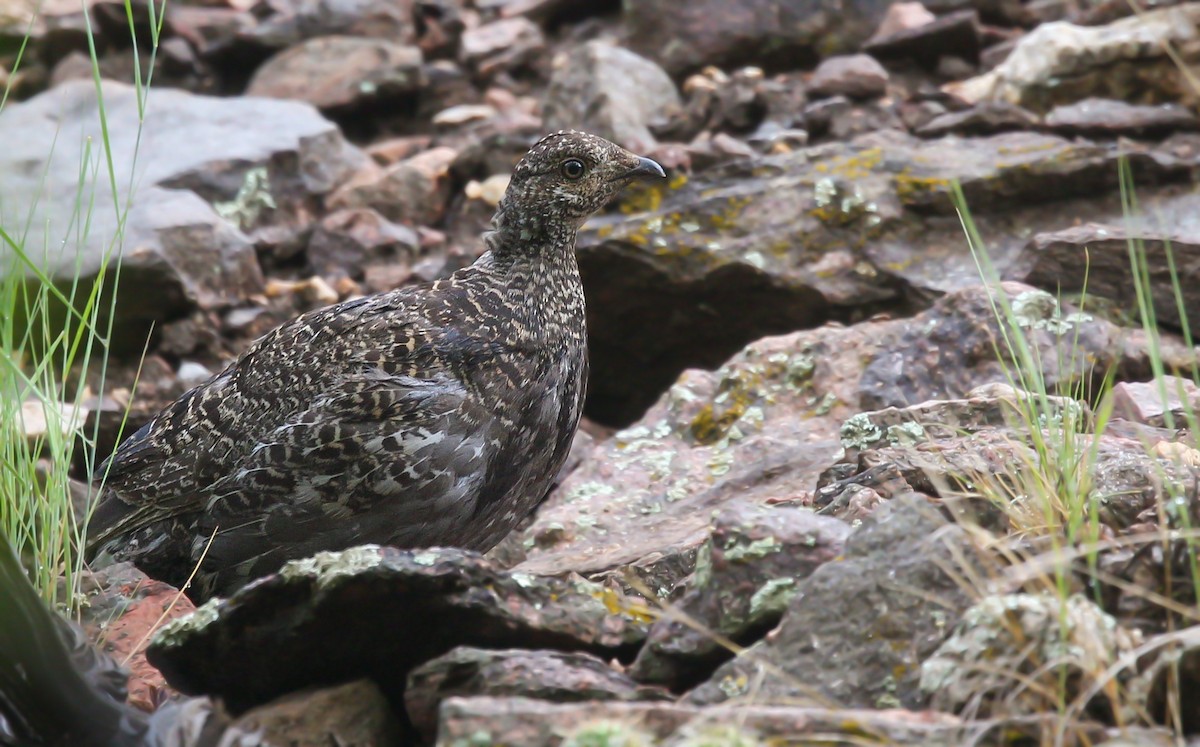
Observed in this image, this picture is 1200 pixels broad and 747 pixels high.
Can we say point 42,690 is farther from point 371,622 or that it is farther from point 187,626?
point 371,622

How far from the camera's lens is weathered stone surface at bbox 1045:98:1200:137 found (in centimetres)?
907

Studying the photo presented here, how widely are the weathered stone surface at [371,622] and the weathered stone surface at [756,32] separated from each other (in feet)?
25.2

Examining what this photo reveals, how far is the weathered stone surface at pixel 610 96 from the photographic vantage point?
10156mm

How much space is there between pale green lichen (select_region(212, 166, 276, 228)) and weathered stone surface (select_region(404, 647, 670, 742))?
6.75 m

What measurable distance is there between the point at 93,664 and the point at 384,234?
588 cm

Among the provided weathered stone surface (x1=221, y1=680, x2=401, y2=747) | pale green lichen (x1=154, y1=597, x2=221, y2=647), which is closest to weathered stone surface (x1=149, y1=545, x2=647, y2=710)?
pale green lichen (x1=154, y1=597, x2=221, y2=647)

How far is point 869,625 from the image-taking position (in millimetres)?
3850

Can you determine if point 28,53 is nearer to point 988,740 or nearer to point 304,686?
point 304,686

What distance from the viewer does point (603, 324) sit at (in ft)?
28.8

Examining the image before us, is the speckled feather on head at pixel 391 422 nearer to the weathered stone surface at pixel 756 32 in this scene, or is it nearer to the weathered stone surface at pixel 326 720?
the weathered stone surface at pixel 326 720

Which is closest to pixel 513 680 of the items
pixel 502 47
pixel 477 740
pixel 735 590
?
pixel 477 740

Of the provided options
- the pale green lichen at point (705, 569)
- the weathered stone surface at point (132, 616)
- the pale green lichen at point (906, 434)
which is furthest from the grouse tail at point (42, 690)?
the pale green lichen at point (906, 434)

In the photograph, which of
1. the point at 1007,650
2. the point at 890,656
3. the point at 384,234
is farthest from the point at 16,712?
the point at 384,234

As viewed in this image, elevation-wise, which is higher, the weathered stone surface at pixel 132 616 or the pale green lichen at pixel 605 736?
the pale green lichen at pixel 605 736
